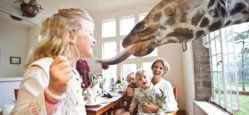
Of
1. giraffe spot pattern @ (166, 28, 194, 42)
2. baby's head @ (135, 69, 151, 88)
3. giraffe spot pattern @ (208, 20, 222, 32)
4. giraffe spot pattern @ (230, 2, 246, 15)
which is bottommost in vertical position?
baby's head @ (135, 69, 151, 88)

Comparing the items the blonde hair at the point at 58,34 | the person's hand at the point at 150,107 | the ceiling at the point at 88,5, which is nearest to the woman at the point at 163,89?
the person's hand at the point at 150,107

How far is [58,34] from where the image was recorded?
773mm

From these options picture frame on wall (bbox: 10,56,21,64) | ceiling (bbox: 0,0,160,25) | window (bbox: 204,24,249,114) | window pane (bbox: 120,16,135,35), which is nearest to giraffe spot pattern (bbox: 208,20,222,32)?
window (bbox: 204,24,249,114)

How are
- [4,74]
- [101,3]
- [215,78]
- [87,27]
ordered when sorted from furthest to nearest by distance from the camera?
[101,3] < [4,74] < [215,78] < [87,27]

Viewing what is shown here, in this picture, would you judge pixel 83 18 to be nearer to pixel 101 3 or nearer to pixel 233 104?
pixel 233 104

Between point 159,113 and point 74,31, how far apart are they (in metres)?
1.33

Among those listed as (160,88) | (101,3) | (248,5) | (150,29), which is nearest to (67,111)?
(150,29)

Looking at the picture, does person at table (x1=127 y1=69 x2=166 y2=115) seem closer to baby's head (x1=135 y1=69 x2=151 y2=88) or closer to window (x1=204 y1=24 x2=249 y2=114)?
baby's head (x1=135 y1=69 x2=151 y2=88)

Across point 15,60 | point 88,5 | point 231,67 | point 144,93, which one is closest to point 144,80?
point 144,93

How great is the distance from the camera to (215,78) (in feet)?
7.39

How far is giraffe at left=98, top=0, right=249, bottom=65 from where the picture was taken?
1.65ft

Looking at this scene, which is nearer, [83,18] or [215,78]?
[83,18]

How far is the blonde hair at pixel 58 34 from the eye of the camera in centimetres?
76

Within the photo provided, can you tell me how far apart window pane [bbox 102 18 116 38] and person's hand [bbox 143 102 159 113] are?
3.21 meters
